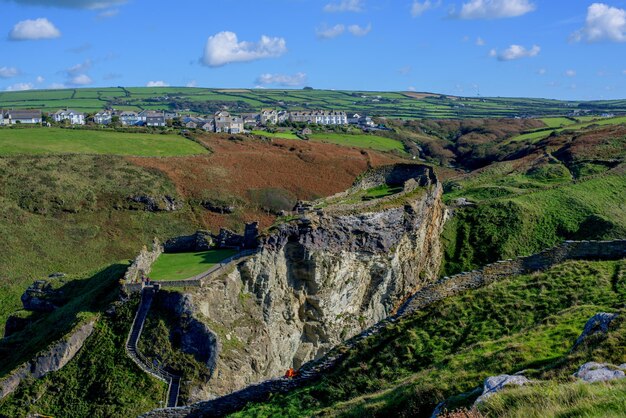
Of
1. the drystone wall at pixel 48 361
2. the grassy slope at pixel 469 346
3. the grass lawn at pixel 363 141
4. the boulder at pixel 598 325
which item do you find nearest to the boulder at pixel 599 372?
the grassy slope at pixel 469 346

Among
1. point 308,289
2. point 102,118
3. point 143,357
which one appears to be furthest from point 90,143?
point 102,118

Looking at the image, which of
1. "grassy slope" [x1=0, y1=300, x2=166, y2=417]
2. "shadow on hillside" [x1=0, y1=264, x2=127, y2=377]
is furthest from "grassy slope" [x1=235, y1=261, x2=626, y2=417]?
"shadow on hillside" [x1=0, y1=264, x2=127, y2=377]

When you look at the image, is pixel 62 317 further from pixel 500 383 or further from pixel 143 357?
pixel 500 383

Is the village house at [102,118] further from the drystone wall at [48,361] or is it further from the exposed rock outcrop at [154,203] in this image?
the drystone wall at [48,361]

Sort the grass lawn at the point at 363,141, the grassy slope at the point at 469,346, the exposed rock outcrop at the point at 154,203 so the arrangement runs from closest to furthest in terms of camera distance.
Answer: the grassy slope at the point at 469,346
the exposed rock outcrop at the point at 154,203
the grass lawn at the point at 363,141

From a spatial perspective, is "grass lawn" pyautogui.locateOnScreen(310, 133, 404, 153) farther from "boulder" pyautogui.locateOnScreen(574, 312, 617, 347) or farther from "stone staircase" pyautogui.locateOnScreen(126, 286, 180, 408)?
"boulder" pyautogui.locateOnScreen(574, 312, 617, 347)

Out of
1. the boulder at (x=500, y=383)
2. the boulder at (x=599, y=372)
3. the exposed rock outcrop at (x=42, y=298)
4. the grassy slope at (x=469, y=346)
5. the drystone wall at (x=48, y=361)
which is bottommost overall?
the exposed rock outcrop at (x=42, y=298)

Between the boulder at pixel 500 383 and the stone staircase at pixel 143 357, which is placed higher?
the boulder at pixel 500 383
